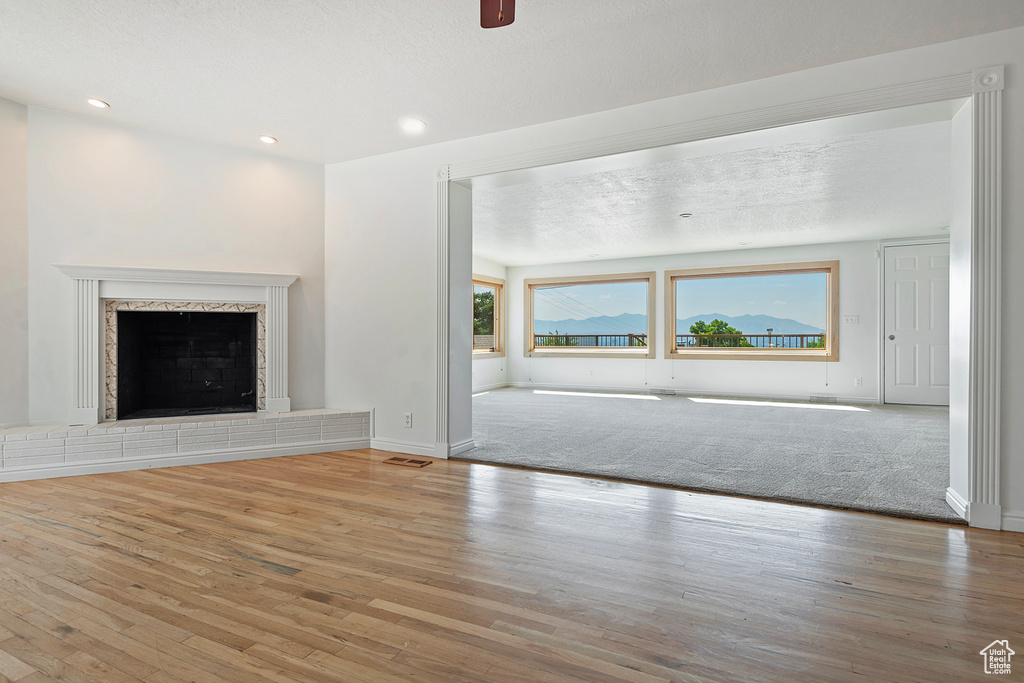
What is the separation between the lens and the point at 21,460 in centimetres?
328

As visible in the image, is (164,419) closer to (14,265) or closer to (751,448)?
(14,265)

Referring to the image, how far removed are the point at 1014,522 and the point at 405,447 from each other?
3758mm

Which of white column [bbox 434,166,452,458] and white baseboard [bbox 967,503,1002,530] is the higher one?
white column [bbox 434,166,452,458]

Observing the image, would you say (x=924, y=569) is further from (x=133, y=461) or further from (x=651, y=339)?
(x=651, y=339)

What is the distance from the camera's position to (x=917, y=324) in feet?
22.2

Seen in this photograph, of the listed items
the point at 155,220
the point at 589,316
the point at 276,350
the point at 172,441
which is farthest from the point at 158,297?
the point at 589,316

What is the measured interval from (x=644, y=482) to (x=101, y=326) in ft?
13.7

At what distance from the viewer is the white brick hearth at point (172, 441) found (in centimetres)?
332

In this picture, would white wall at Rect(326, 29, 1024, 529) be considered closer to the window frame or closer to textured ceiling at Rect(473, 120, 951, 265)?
textured ceiling at Rect(473, 120, 951, 265)

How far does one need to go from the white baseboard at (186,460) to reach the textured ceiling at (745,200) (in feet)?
8.46

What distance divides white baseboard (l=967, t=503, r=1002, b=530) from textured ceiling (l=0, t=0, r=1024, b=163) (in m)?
2.36

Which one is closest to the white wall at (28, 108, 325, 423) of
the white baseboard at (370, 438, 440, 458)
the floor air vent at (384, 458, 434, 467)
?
the white baseboard at (370, 438, 440, 458)

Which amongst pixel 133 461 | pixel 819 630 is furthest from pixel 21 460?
pixel 819 630

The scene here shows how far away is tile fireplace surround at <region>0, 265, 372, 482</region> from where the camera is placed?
340cm
